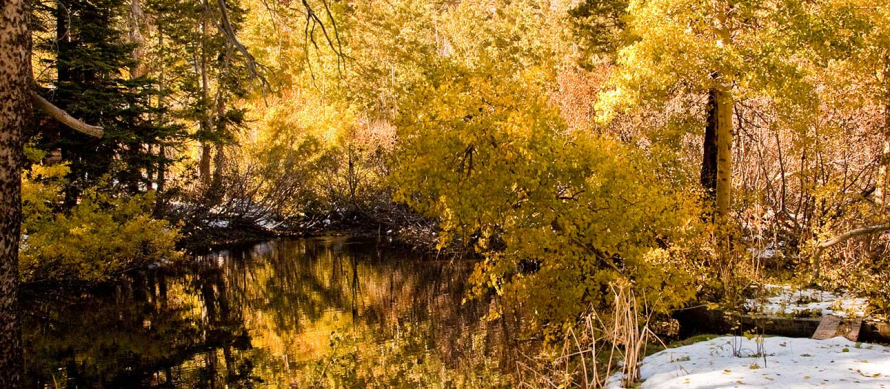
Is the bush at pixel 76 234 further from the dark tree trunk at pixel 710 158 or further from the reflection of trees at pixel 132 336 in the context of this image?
the dark tree trunk at pixel 710 158

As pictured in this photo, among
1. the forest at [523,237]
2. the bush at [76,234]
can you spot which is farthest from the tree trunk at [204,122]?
the bush at [76,234]

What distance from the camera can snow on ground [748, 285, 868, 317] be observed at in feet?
26.3

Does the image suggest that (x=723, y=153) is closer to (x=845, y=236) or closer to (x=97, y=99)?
(x=845, y=236)

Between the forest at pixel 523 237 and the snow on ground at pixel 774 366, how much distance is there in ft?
0.13

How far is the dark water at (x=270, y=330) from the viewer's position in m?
8.54

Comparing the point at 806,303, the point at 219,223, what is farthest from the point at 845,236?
the point at 219,223

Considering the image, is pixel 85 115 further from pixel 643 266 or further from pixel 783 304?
pixel 783 304

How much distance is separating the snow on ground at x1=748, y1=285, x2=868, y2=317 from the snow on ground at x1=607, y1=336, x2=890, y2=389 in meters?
1.07

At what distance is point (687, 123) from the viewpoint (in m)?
11.8

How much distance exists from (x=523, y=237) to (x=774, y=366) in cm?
283

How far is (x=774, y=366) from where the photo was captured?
6164 mm

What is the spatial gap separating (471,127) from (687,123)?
19.0 ft

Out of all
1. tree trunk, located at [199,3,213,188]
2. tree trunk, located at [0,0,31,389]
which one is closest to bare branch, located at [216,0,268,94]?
tree trunk, located at [0,0,31,389]

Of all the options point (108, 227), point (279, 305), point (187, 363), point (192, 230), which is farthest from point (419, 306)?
point (192, 230)
